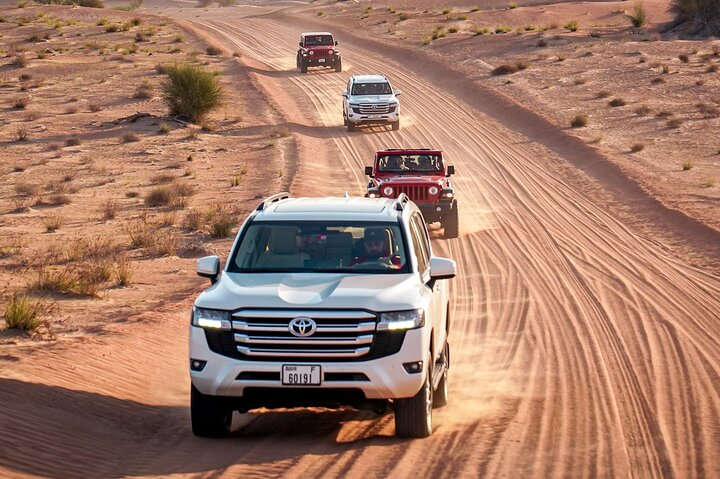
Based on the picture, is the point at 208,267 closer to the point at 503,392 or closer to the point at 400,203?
the point at 400,203

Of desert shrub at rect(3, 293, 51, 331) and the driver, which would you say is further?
desert shrub at rect(3, 293, 51, 331)

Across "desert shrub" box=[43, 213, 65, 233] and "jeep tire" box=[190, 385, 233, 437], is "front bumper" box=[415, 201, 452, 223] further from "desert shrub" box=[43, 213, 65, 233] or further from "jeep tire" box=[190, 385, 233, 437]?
"jeep tire" box=[190, 385, 233, 437]

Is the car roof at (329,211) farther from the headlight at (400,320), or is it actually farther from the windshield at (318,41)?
the windshield at (318,41)

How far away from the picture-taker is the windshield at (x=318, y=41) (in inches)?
2172

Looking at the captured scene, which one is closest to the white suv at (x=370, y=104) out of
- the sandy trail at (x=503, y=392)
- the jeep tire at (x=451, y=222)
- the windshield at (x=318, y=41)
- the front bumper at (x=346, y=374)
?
the sandy trail at (x=503, y=392)

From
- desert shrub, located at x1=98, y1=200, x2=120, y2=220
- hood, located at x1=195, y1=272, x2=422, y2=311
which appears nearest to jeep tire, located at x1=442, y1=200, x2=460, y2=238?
desert shrub, located at x1=98, y1=200, x2=120, y2=220

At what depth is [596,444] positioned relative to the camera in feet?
30.1

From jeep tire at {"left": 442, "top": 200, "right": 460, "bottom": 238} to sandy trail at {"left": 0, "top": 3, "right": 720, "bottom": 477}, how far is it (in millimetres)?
310

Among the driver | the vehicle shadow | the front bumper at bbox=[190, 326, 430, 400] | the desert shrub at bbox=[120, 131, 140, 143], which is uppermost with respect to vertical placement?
the driver

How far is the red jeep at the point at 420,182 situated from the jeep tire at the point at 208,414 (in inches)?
475

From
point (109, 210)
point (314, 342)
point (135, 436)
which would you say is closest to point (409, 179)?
point (109, 210)

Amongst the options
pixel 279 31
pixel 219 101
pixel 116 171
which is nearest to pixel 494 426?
pixel 116 171

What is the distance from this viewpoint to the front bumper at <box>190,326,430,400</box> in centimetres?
858

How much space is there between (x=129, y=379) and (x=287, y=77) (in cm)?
4396
